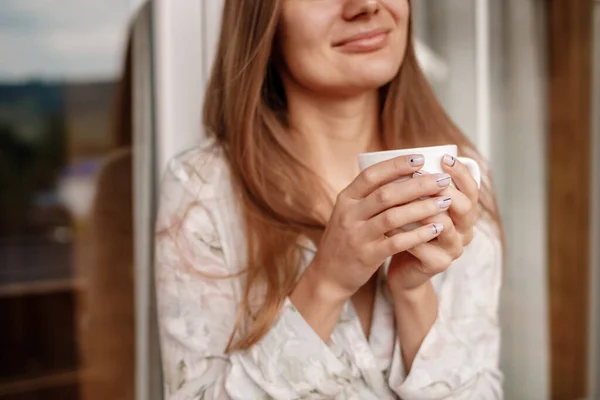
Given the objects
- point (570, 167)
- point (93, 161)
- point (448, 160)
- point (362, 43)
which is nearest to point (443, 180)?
point (448, 160)

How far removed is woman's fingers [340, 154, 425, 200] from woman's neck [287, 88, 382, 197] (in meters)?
0.13

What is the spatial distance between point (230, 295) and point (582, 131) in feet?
2.06

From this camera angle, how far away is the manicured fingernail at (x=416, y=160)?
0.43 metres

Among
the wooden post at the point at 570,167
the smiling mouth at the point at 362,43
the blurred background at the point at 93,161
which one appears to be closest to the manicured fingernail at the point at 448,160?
the smiling mouth at the point at 362,43

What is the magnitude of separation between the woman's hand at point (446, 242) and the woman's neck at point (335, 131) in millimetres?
103

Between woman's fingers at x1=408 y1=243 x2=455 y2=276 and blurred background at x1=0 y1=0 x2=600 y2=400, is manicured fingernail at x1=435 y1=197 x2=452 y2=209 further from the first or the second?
blurred background at x1=0 y1=0 x2=600 y2=400

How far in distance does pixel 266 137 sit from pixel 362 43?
0.13 meters

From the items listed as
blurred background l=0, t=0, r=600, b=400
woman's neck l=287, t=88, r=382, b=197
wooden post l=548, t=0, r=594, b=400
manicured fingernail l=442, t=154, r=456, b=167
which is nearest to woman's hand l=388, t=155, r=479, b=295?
manicured fingernail l=442, t=154, r=456, b=167

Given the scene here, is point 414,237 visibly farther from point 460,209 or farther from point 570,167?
point 570,167

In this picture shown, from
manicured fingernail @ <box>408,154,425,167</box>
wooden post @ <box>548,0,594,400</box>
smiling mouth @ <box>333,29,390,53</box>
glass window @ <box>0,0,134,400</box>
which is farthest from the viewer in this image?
wooden post @ <box>548,0,594,400</box>

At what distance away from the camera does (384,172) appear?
440mm

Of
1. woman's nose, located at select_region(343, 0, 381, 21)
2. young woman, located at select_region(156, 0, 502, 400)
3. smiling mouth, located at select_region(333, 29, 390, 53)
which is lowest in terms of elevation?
young woman, located at select_region(156, 0, 502, 400)

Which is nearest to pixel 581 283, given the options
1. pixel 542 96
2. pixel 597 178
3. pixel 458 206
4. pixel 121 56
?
pixel 597 178

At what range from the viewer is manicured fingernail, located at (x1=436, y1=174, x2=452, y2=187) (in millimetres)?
434
